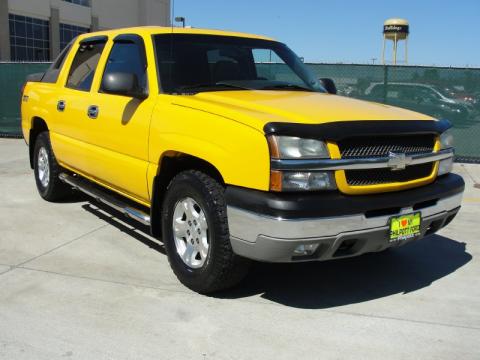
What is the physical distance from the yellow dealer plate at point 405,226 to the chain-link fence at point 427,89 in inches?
280

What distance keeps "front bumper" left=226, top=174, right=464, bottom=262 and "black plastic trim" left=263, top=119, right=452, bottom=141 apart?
367 millimetres

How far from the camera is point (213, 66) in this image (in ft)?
15.4

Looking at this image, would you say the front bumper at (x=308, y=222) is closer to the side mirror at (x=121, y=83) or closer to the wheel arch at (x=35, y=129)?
the side mirror at (x=121, y=83)

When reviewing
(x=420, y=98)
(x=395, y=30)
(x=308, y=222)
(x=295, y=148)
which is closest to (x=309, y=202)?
(x=308, y=222)

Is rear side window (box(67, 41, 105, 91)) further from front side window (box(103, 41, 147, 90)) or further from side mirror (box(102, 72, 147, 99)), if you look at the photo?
side mirror (box(102, 72, 147, 99))

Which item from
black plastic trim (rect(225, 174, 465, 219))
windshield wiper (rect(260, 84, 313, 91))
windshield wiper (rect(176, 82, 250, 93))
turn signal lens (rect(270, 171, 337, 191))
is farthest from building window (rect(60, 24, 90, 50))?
turn signal lens (rect(270, 171, 337, 191))

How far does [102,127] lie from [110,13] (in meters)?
44.8

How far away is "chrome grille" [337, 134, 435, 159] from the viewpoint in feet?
11.5

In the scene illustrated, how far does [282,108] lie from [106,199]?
224 centimetres

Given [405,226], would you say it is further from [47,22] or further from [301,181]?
[47,22]

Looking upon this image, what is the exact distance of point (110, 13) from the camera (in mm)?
46562

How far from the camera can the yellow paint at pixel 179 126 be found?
3424mm

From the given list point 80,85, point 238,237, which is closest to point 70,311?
point 238,237

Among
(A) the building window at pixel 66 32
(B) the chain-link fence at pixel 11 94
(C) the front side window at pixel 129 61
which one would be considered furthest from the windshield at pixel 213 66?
(A) the building window at pixel 66 32
